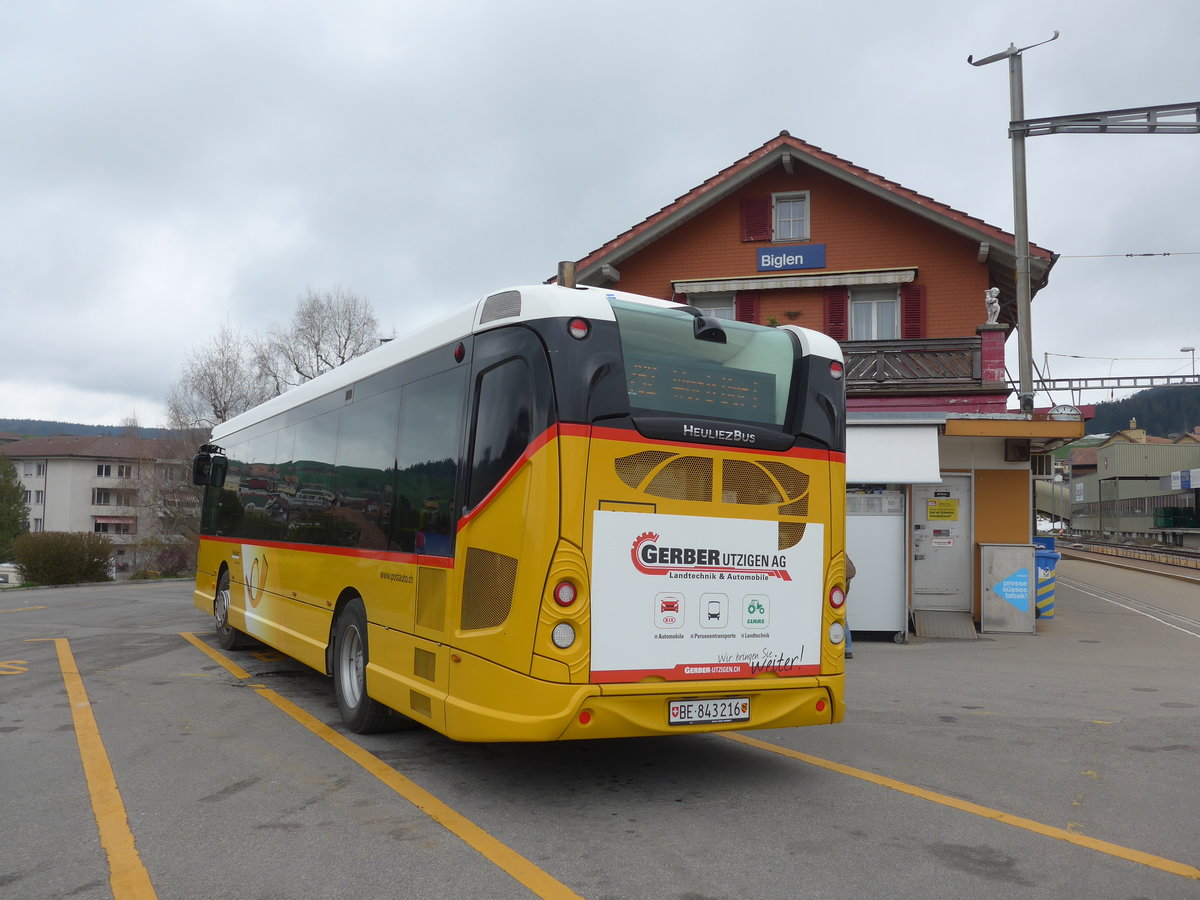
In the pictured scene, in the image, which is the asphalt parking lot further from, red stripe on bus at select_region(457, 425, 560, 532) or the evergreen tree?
the evergreen tree

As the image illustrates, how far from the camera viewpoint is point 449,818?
5.46 metres

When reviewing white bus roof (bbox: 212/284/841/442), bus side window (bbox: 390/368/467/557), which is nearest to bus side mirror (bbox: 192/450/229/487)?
white bus roof (bbox: 212/284/841/442)

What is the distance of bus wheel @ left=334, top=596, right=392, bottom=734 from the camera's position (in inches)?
297

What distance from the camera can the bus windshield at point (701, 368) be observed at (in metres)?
6.01

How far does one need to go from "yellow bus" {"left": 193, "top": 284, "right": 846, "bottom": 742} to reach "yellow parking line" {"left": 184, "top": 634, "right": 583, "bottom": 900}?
15.0 inches

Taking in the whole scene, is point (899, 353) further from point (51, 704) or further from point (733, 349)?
point (51, 704)

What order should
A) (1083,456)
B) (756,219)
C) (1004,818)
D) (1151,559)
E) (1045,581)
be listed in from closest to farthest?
(1004,818) < (1045,581) < (756,219) < (1151,559) < (1083,456)

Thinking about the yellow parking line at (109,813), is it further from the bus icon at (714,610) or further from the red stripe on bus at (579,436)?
the bus icon at (714,610)

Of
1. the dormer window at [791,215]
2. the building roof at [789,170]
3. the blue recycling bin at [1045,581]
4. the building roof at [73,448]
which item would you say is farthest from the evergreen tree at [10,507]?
the blue recycling bin at [1045,581]

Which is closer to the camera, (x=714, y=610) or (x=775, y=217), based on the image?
(x=714, y=610)

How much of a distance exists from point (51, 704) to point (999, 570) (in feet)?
41.3

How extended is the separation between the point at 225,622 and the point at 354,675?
592 cm

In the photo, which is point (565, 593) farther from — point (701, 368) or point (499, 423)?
point (701, 368)

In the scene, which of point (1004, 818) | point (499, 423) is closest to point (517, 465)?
point (499, 423)
